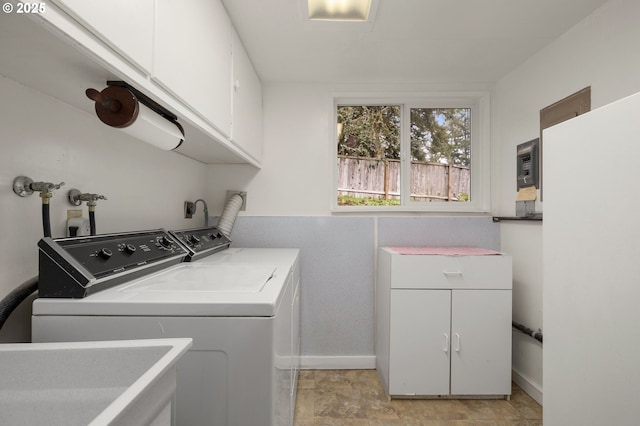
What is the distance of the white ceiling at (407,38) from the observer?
159 cm

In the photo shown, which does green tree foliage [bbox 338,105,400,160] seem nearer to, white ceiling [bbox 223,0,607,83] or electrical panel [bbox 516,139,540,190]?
white ceiling [bbox 223,0,607,83]

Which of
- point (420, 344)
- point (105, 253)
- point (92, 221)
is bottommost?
point (420, 344)

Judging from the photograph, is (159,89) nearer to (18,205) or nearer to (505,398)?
(18,205)

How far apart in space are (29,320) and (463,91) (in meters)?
2.89

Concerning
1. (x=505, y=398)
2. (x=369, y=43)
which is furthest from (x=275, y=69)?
(x=505, y=398)

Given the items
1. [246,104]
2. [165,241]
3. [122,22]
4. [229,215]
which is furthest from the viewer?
[229,215]

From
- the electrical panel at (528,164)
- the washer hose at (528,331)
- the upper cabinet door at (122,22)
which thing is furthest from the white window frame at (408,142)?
the upper cabinet door at (122,22)

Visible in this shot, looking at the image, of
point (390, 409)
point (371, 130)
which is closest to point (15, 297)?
point (390, 409)

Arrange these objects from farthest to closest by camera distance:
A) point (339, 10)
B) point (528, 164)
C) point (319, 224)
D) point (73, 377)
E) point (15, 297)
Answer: point (319, 224) → point (528, 164) → point (339, 10) → point (15, 297) → point (73, 377)

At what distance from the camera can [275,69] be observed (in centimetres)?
228

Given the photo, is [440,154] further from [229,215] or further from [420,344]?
[229,215]

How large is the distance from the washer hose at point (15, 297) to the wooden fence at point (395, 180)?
6.68 feet

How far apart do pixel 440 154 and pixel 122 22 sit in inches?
94.3

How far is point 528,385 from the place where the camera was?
6.81 ft
